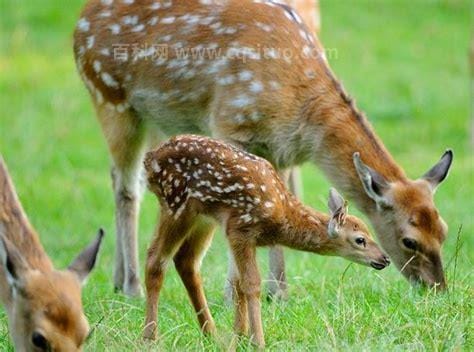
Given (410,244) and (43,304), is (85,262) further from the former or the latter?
(410,244)

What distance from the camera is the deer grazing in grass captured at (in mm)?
6027

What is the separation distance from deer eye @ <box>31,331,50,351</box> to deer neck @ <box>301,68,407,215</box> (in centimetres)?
318

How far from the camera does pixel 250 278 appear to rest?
695 cm

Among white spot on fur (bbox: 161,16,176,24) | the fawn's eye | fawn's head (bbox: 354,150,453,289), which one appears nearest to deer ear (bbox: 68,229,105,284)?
the fawn's eye

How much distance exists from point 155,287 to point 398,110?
11942mm

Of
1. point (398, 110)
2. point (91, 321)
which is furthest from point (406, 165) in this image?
point (91, 321)

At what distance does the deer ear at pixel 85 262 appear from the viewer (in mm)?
6398

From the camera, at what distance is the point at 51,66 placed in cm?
2022

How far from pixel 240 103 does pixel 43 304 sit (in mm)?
3221

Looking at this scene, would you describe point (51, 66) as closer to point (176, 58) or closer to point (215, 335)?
point (176, 58)

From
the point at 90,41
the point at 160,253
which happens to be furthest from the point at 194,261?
the point at 90,41

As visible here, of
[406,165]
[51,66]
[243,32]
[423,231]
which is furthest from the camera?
[51,66]

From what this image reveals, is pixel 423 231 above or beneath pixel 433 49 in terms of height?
above

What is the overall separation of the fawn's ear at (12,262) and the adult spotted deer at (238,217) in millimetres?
1086
